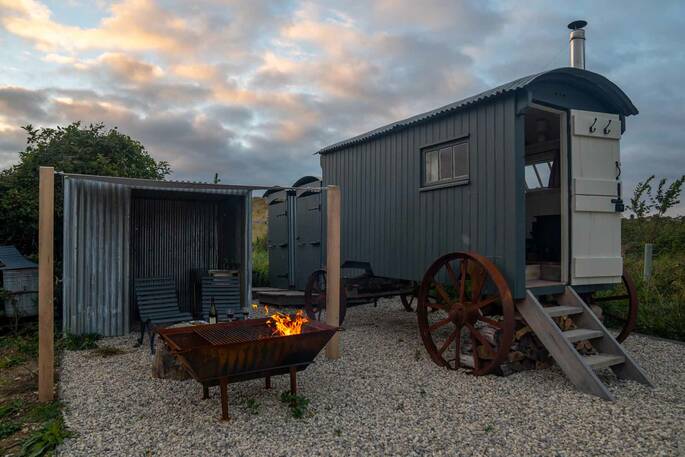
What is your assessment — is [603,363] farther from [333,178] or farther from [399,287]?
[333,178]

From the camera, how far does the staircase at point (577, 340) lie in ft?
15.7

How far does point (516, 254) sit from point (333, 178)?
4.54 m

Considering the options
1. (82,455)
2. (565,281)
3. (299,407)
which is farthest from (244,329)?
(565,281)

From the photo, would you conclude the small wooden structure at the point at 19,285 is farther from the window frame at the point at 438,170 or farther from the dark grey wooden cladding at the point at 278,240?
the window frame at the point at 438,170

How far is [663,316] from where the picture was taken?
24.9 ft

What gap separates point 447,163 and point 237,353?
13.1ft

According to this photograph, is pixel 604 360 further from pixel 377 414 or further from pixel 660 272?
pixel 660 272

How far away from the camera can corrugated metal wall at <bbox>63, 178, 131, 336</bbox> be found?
697cm

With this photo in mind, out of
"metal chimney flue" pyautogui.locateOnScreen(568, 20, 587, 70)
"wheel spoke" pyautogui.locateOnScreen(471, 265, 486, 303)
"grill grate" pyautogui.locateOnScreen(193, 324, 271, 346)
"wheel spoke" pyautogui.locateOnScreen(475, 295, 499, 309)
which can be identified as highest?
"metal chimney flue" pyautogui.locateOnScreen(568, 20, 587, 70)

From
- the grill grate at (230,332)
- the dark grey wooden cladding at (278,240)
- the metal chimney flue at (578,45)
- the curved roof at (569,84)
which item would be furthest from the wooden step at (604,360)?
the dark grey wooden cladding at (278,240)

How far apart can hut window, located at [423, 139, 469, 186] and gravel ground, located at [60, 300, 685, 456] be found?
2486 mm

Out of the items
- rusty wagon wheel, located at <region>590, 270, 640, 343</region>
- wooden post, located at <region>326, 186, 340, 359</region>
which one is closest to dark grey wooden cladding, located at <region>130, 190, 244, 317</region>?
wooden post, located at <region>326, 186, 340, 359</region>

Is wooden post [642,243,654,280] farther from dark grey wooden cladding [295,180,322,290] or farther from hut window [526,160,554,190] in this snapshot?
dark grey wooden cladding [295,180,322,290]

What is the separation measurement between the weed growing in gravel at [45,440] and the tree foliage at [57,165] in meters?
6.44
